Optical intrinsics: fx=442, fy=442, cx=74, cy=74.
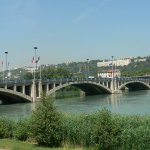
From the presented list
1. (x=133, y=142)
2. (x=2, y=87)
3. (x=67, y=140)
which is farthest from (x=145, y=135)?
(x=2, y=87)

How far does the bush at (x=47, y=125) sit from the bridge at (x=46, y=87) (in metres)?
39.3

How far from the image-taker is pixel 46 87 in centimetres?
9200

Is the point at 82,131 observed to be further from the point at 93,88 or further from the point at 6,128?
the point at 93,88

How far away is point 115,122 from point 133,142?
1.23 metres

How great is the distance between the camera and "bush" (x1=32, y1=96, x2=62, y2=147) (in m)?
20.6

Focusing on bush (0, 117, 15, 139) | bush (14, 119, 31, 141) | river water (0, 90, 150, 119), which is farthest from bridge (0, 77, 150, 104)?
bush (14, 119, 31, 141)

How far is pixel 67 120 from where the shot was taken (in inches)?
871

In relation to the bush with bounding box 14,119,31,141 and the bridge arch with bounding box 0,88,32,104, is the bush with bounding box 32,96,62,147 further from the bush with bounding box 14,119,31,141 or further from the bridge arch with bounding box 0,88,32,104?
the bridge arch with bounding box 0,88,32,104

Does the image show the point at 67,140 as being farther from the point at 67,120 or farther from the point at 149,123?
the point at 149,123

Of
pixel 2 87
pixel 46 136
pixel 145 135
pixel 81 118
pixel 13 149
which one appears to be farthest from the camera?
pixel 2 87

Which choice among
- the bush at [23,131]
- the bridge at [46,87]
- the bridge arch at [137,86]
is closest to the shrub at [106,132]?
the bush at [23,131]

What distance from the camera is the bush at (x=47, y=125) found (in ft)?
67.6

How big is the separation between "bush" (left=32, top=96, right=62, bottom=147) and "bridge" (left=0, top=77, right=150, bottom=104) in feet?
129

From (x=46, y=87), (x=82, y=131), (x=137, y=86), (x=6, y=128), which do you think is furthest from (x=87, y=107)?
(x=137, y=86)
